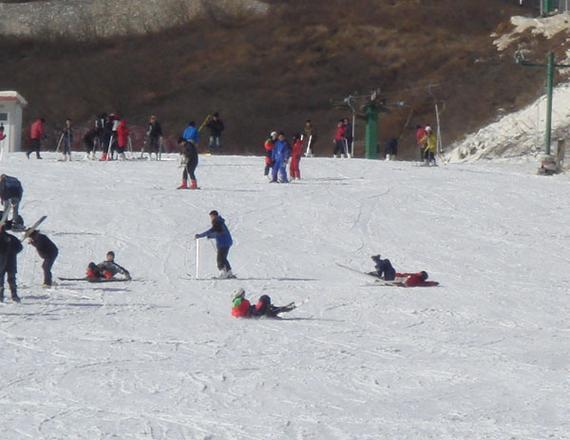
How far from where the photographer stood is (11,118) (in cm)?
3750

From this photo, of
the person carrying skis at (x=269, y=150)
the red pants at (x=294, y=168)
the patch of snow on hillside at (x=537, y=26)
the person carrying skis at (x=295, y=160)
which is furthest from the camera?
the patch of snow on hillside at (x=537, y=26)

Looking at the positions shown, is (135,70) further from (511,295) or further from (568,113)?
(511,295)

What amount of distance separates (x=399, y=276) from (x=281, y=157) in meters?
10.2

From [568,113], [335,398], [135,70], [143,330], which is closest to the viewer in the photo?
[335,398]

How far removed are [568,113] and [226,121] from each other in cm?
1743

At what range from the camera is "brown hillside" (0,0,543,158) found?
180ft

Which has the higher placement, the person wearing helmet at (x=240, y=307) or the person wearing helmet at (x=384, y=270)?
the person wearing helmet at (x=384, y=270)

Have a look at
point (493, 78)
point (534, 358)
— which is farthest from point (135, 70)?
point (534, 358)

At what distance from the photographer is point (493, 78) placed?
172ft

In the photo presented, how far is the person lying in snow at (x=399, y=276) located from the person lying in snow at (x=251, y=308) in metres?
2.96

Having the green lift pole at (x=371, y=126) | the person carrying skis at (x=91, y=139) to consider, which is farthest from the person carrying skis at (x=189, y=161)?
the green lift pole at (x=371, y=126)

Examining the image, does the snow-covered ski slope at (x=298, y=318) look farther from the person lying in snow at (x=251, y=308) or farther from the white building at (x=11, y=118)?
the white building at (x=11, y=118)

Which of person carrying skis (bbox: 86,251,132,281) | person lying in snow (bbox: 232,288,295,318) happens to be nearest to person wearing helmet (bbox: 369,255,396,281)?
person lying in snow (bbox: 232,288,295,318)

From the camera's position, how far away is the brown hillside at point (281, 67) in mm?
54844
